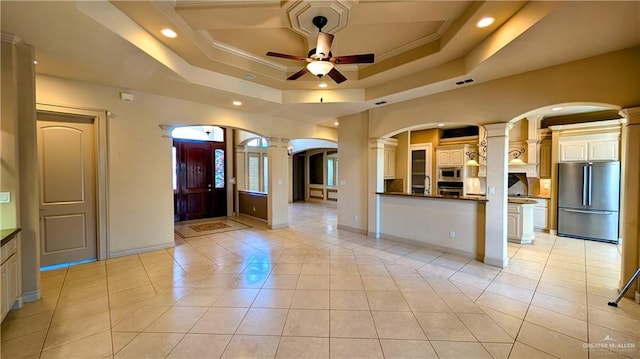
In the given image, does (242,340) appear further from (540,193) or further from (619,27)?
(540,193)

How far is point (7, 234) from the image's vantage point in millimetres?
2416

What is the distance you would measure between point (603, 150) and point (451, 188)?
316 centimetres

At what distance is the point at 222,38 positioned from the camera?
352cm

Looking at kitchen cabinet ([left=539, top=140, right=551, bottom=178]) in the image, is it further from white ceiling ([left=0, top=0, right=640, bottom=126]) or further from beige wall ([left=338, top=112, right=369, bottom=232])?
beige wall ([left=338, top=112, right=369, bottom=232])

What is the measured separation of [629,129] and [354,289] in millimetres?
3588

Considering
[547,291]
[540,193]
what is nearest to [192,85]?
[547,291]

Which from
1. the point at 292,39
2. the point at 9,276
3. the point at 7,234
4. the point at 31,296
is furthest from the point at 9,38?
the point at 292,39

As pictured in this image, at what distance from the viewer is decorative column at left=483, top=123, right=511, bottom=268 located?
12.9 feet

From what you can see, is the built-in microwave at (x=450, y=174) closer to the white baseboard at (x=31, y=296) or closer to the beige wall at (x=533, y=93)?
the beige wall at (x=533, y=93)

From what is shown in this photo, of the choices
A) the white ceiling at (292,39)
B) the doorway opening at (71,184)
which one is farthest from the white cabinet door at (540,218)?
the doorway opening at (71,184)

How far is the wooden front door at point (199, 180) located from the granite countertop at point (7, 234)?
4.83m

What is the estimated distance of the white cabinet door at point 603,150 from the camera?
529cm

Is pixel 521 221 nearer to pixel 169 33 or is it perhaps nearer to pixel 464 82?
pixel 464 82

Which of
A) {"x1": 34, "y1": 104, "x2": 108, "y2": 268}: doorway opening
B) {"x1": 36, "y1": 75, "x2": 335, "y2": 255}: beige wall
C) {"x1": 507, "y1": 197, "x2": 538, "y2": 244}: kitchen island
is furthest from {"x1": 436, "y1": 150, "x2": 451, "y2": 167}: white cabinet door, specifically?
{"x1": 34, "y1": 104, "x2": 108, "y2": 268}: doorway opening
